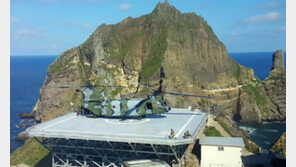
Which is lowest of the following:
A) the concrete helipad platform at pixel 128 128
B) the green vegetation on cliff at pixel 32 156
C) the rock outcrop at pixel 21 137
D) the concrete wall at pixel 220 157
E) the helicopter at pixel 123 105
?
the rock outcrop at pixel 21 137

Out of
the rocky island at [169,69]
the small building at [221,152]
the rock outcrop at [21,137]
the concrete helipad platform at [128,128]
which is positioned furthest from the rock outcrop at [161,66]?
the small building at [221,152]

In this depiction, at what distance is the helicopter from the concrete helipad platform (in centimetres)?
120

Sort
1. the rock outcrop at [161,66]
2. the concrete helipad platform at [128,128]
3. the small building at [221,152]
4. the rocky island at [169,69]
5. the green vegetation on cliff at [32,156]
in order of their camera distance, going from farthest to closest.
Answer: the rocky island at [169,69] < the rock outcrop at [161,66] < the green vegetation on cliff at [32,156] < the small building at [221,152] < the concrete helipad platform at [128,128]

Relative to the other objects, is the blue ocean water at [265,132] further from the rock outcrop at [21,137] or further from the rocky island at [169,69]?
the rock outcrop at [21,137]

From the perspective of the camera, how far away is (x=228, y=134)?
5044 cm

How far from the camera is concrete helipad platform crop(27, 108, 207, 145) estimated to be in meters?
32.2

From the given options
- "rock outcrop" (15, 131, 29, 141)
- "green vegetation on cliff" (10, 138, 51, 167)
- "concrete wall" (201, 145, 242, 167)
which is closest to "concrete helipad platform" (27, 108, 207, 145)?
"concrete wall" (201, 145, 242, 167)

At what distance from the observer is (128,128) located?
36.8 metres

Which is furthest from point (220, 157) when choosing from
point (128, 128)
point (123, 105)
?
point (123, 105)

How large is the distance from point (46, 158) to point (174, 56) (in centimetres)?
5965

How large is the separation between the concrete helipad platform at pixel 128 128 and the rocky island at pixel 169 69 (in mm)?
42744

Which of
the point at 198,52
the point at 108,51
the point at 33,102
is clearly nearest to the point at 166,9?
the point at 198,52

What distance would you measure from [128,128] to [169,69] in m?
61.2

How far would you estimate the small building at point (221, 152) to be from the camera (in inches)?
1307
